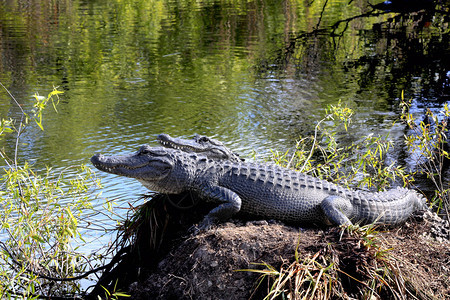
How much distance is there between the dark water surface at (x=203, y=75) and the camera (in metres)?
7.80

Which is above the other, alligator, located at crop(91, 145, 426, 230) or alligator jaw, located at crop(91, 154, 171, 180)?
alligator jaw, located at crop(91, 154, 171, 180)

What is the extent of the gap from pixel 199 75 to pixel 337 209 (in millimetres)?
7968

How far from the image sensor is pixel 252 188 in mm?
3441

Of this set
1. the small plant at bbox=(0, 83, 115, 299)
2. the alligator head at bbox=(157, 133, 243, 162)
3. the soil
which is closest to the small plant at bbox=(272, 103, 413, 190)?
the alligator head at bbox=(157, 133, 243, 162)

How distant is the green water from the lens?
25.6 feet

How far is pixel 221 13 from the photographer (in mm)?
17578

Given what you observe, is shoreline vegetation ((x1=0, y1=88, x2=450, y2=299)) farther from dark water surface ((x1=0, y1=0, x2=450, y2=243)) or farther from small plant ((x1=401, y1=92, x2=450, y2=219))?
dark water surface ((x1=0, y1=0, x2=450, y2=243))

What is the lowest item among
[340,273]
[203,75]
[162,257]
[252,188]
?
[162,257]

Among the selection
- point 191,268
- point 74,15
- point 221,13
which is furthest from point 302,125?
point 74,15

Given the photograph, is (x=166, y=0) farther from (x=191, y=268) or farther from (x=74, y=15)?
(x=191, y=268)

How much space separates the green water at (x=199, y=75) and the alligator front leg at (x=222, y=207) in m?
2.60

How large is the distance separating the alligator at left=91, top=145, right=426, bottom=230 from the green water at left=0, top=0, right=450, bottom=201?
2.38m

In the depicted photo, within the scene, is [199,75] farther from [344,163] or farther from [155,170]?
[155,170]

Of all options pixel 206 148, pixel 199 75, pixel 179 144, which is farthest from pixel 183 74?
pixel 179 144
